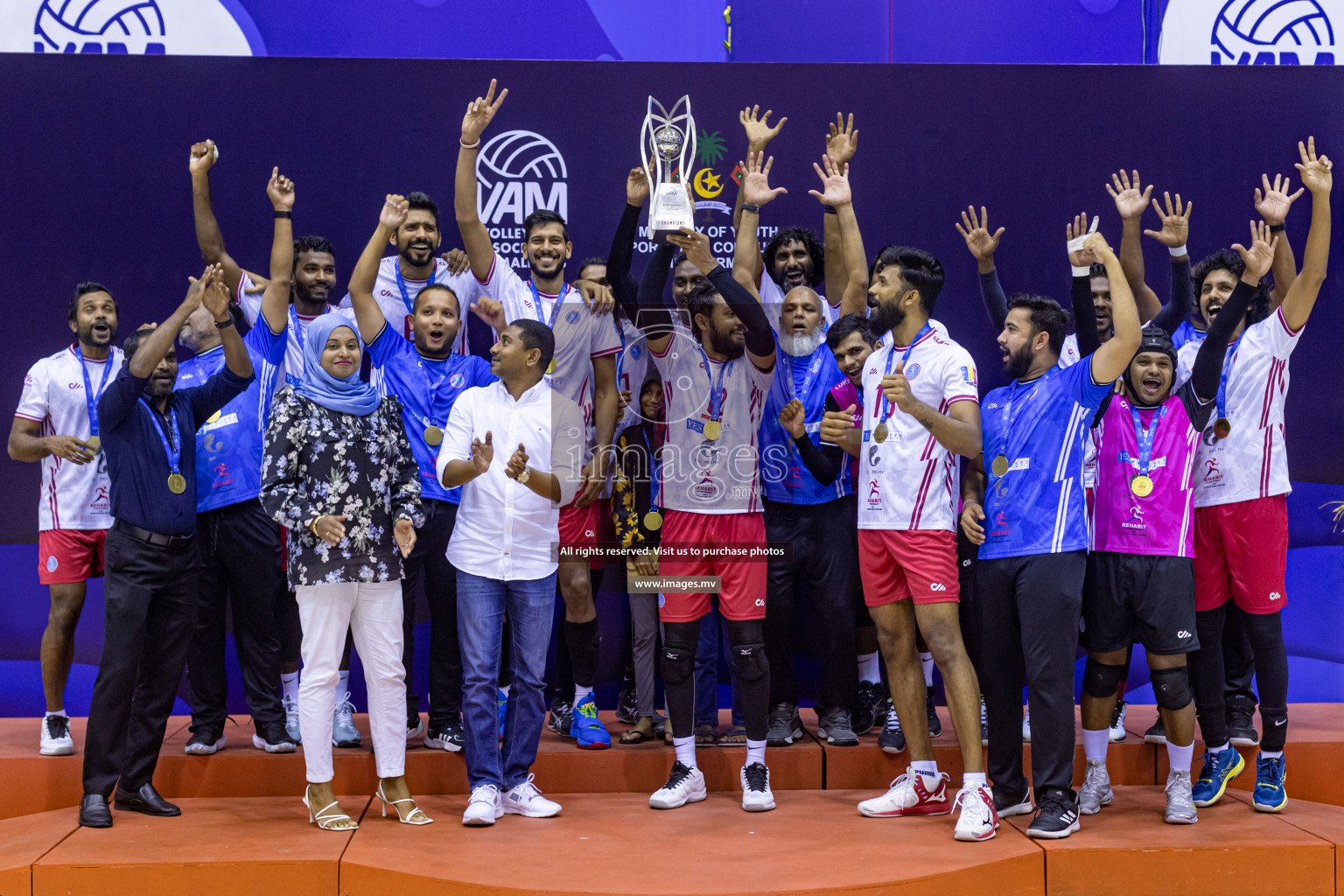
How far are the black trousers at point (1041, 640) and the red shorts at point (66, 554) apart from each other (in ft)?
12.3

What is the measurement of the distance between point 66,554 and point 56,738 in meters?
0.78

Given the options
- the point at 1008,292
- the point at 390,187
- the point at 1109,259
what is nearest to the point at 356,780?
the point at 390,187

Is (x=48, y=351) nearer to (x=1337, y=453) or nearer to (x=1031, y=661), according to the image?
(x=1031, y=661)

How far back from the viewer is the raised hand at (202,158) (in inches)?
192

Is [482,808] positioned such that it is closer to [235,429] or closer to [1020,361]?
[235,429]

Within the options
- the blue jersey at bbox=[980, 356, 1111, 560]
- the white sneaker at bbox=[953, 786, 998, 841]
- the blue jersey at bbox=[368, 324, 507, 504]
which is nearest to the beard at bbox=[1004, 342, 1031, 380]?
the blue jersey at bbox=[980, 356, 1111, 560]

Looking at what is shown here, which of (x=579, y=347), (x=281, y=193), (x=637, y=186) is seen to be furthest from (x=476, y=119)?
(x=579, y=347)

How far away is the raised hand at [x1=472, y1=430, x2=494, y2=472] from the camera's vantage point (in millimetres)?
3832

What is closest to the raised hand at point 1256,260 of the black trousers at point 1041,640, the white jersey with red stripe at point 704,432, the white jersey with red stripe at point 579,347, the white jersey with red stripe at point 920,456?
the white jersey with red stripe at point 920,456

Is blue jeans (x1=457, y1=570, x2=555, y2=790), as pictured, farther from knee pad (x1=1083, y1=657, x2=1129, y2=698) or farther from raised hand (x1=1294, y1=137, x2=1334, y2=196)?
raised hand (x1=1294, y1=137, x2=1334, y2=196)

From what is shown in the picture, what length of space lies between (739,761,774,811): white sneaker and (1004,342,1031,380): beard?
1783mm

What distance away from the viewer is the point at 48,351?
532 cm

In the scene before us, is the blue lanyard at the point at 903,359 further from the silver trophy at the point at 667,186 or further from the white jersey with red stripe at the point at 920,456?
the silver trophy at the point at 667,186

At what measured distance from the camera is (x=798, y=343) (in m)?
4.76
